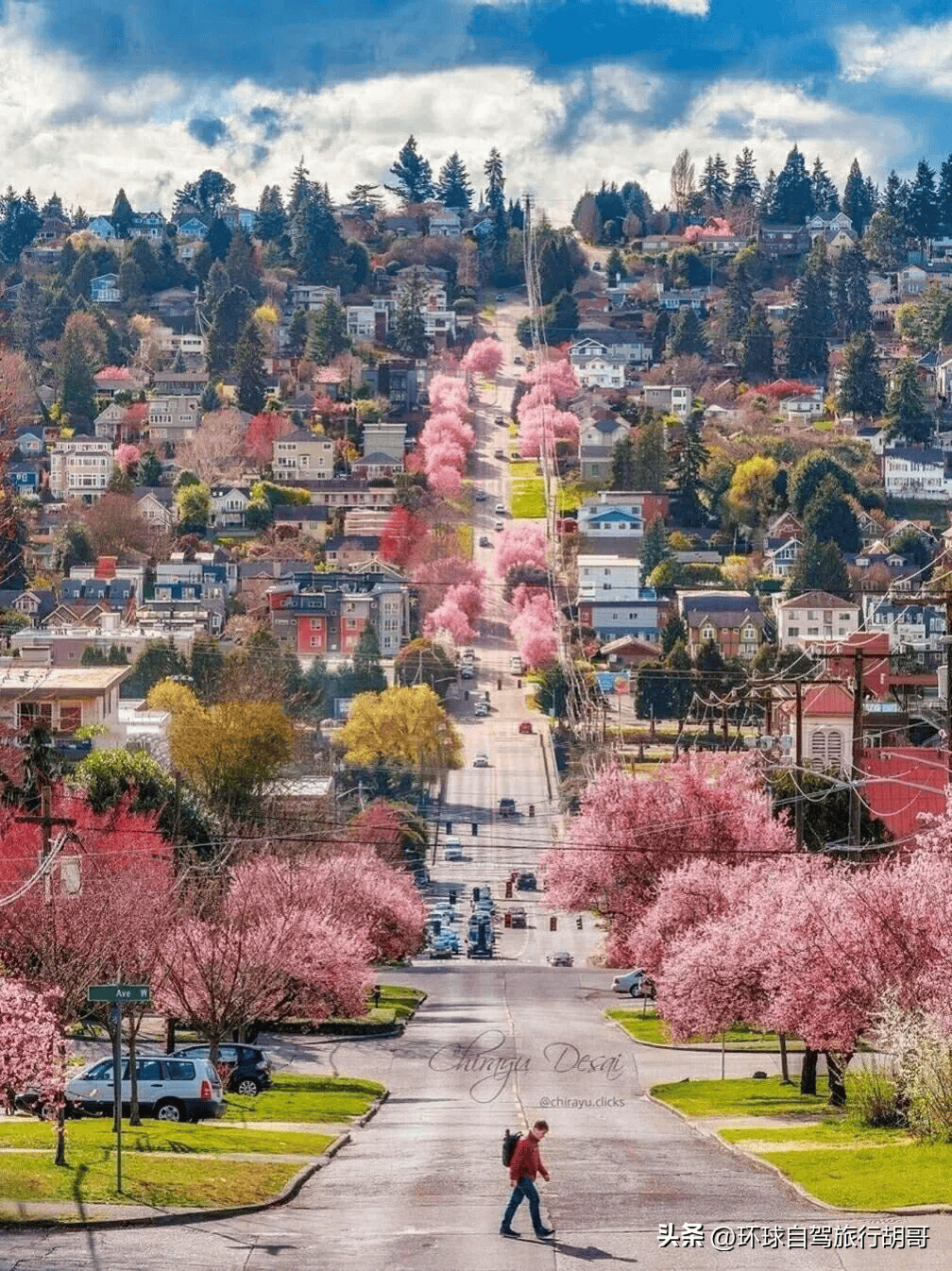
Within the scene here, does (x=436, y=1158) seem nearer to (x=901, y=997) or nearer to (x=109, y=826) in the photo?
(x=901, y=997)

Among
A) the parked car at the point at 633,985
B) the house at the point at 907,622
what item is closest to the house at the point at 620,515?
the house at the point at 907,622

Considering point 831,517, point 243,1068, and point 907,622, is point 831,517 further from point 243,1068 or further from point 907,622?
point 243,1068

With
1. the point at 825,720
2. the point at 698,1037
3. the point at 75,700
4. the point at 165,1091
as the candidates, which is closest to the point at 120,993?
the point at 165,1091

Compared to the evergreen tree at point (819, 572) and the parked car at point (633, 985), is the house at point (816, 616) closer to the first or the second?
the evergreen tree at point (819, 572)

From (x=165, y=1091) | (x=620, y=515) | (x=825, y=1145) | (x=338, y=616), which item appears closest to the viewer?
(x=825, y=1145)

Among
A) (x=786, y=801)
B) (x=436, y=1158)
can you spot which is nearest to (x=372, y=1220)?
(x=436, y=1158)

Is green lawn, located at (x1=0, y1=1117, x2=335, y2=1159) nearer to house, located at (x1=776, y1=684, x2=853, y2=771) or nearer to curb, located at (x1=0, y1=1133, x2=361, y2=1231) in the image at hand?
curb, located at (x1=0, y1=1133, x2=361, y2=1231)
